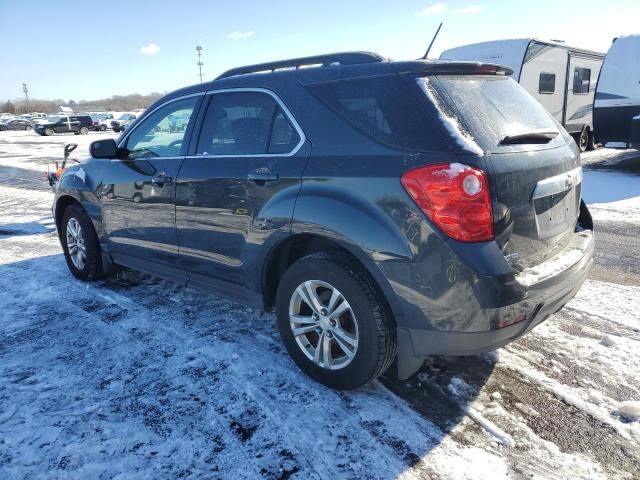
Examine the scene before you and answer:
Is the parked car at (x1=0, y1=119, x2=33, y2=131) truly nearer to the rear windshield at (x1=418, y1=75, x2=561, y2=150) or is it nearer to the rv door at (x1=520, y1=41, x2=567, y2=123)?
the rv door at (x1=520, y1=41, x2=567, y2=123)

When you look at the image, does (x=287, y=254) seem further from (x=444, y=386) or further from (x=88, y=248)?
(x=88, y=248)

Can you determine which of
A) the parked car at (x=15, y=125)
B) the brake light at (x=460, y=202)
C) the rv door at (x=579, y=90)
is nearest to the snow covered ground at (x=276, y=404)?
the brake light at (x=460, y=202)

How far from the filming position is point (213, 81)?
359 centimetres

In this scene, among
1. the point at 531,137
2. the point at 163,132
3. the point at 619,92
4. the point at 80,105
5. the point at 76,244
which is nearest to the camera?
the point at 531,137

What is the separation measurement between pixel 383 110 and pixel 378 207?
0.52 meters

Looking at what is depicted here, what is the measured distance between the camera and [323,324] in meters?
2.83

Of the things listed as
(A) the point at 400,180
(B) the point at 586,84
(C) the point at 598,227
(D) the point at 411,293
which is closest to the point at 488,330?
(D) the point at 411,293

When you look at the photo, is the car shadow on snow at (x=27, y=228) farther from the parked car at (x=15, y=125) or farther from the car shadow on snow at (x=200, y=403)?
the parked car at (x=15, y=125)

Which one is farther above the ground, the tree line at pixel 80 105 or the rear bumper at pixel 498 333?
the tree line at pixel 80 105

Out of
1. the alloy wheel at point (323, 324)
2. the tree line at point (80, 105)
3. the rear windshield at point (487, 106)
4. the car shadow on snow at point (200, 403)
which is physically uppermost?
the tree line at point (80, 105)

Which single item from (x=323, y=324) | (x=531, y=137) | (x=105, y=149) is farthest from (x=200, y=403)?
(x=105, y=149)

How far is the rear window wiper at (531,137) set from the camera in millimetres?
2522

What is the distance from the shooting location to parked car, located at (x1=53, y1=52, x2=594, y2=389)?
2.31 meters

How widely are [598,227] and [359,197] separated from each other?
5.22 m
